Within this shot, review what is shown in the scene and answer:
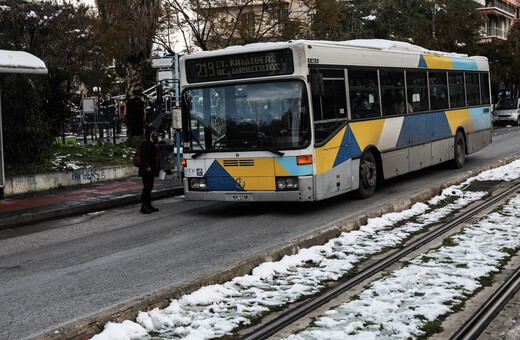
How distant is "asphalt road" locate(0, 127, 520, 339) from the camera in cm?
641

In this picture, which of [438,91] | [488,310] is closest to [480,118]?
[438,91]

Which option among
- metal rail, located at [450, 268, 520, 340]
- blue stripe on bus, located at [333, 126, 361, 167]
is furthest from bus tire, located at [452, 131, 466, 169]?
metal rail, located at [450, 268, 520, 340]

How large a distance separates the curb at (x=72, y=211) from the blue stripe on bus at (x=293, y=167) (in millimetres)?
4921

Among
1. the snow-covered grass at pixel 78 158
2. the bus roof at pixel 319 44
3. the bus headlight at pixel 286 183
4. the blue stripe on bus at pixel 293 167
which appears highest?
the bus roof at pixel 319 44

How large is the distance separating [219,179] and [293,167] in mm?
1395

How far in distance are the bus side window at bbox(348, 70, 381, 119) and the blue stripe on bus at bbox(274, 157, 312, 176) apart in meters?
2.01

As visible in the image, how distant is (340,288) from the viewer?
6379 millimetres

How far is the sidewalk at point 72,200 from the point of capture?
12711 millimetres

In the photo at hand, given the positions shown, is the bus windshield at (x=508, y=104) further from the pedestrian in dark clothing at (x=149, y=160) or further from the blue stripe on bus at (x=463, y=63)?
the pedestrian in dark clothing at (x=149, y=160)

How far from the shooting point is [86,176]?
1759cm

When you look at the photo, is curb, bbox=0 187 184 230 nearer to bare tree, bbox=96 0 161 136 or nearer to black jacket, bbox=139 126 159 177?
black jacket, bbox=139 126 159 177

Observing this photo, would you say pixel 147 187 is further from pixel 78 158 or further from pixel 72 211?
pixel 78 158

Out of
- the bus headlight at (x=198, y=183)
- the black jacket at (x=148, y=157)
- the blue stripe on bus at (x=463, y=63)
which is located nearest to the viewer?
the bus headlight at (x=198, y=183)

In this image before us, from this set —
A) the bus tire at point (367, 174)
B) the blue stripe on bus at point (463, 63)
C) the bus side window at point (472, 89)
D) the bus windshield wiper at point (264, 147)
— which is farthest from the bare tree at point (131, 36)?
the bus windshield wiper at point (264, 147)
